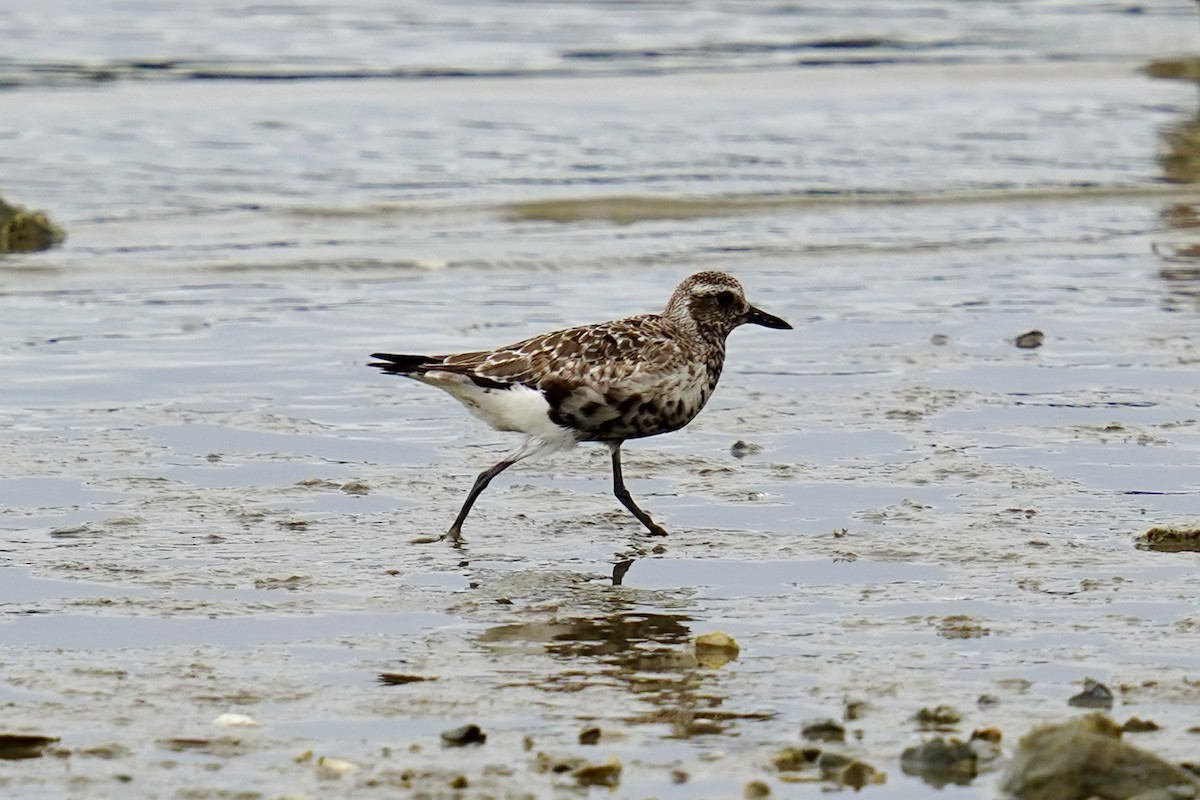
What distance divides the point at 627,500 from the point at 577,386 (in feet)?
1.67

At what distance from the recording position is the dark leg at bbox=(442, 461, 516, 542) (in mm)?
7754

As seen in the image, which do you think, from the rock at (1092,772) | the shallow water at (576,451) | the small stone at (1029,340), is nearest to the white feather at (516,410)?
the shallow water at (576,451)

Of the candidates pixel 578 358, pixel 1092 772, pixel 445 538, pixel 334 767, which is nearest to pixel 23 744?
pixel 334 767

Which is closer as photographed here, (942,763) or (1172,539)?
(942,763)

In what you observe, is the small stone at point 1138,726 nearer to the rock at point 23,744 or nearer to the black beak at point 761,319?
the rock at point 23,744

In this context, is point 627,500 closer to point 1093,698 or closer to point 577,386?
point 577,386

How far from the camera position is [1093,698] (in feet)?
18.5

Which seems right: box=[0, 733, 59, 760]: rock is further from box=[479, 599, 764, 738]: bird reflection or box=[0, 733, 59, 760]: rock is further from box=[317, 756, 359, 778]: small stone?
box=[479, 599, 764, 738]: bird reflection

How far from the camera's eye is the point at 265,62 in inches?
1009

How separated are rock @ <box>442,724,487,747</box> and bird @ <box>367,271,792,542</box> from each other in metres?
2.41

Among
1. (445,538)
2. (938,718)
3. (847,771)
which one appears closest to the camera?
(847,771)

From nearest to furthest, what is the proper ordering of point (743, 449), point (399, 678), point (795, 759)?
point (795, 759) → point (399, 678) → point (743, 449)

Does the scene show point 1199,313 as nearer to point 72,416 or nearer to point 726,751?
point 72,416

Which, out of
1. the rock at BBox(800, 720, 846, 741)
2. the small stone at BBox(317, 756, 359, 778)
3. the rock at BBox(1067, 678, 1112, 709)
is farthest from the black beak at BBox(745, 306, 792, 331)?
the small stone at BBox(317, 756, 359, 778)
